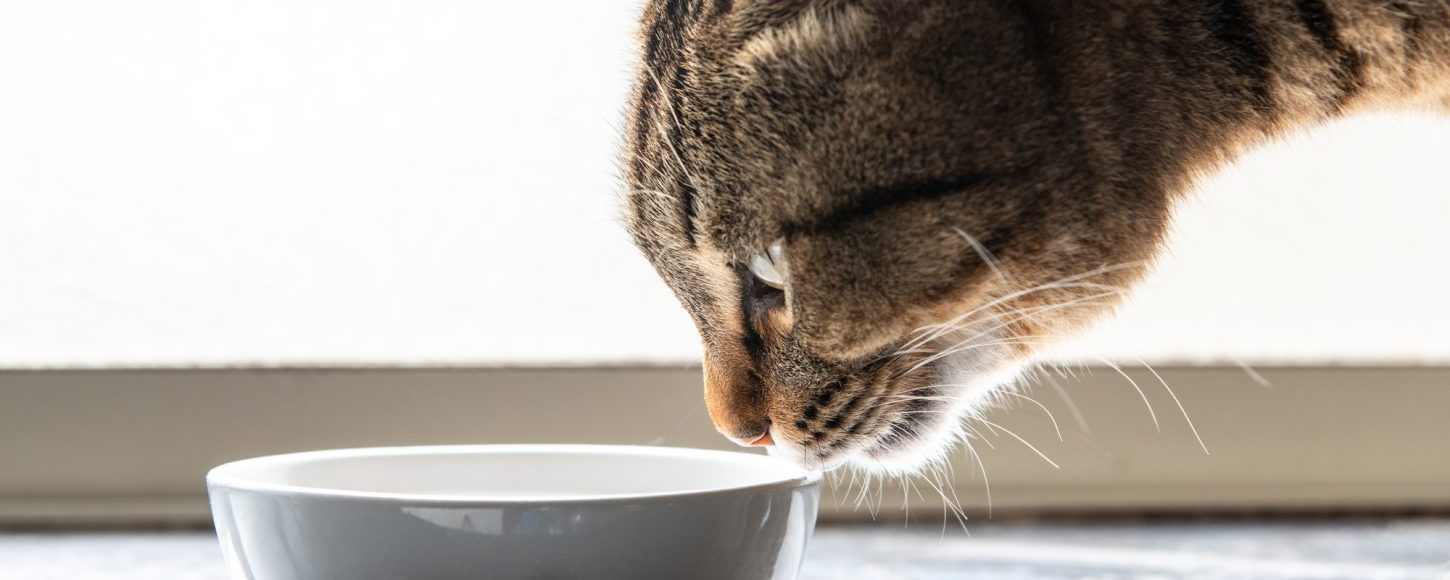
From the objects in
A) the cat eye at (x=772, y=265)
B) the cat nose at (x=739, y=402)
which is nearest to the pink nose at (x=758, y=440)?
the cat nose at (x=739, y=402)

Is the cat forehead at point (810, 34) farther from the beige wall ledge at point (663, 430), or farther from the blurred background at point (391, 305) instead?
the beige wall ledge at point (663, 430)

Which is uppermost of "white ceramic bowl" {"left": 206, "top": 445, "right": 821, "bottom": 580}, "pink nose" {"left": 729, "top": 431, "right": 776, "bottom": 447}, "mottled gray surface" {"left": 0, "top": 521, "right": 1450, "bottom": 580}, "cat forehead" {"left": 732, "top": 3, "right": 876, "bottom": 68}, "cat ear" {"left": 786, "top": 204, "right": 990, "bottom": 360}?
"cat forehead" {"left": 732, "top": 3, "right": 876, "bottom": 68}

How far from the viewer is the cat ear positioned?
71 cm

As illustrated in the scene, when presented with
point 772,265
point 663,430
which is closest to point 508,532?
point 772,265

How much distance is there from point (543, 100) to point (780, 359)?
0.47 metres

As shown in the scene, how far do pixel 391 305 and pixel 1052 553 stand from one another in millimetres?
613

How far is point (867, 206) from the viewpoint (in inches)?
27.7

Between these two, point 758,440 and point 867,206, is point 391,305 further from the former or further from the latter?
point 867,206

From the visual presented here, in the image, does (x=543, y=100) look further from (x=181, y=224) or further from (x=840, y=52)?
(x=840, y=52)

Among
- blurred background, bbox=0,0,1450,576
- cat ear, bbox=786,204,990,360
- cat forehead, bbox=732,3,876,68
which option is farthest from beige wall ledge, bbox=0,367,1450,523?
cat forehead, bbox=732,3,876,68

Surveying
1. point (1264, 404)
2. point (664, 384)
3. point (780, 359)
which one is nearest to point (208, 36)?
point (664, 384)

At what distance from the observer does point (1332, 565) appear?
97 cm

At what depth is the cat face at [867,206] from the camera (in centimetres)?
69

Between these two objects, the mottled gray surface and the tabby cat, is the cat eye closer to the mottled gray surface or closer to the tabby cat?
the tabby cat
